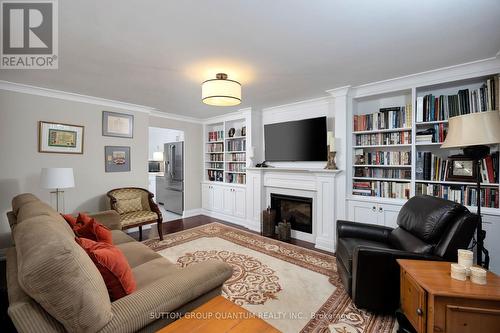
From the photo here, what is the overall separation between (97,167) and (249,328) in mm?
3824

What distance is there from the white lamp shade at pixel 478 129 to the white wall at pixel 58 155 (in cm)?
457

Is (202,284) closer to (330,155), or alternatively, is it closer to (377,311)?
(377,311)

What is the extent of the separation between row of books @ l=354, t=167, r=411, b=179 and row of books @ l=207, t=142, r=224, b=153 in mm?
3039

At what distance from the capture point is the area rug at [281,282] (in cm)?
186

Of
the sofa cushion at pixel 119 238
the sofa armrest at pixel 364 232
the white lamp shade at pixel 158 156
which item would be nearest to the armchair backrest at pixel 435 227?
the sofa armrest at pixel 364 232

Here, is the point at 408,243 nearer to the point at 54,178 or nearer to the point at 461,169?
the point at 461,169

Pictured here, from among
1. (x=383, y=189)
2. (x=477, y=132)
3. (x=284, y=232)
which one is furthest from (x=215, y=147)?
(x=477, y=132)

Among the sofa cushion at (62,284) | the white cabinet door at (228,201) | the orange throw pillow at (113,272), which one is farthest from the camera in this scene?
the white cabinet door at (228,201)

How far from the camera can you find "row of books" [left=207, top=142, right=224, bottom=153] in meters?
5.34

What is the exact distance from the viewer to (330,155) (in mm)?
3369

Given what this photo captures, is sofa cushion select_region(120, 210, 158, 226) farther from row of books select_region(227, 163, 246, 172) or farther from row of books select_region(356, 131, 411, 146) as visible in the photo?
row of books select_region(356, 131, 411, 146)

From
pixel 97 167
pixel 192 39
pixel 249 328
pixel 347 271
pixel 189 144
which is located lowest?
pixel 347 271

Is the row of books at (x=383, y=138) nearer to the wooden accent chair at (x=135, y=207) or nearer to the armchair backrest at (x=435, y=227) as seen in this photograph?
the armchair backrest at (x=435, y=227)

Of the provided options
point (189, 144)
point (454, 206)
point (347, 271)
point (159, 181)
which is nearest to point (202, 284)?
point (347, 271)
